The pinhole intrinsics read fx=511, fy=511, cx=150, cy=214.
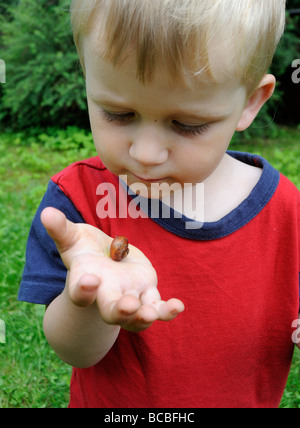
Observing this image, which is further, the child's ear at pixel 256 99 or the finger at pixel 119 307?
the child's ear at pixel 256 99

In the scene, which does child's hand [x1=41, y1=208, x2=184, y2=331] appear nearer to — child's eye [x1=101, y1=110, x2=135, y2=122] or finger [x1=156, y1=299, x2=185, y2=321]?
finger [x1=156, y1=299, x2=185, y2=321]

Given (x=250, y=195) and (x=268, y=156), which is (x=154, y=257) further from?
(x=268, y=156)

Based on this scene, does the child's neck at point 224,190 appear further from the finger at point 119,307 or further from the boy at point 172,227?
the finger at point 119,307

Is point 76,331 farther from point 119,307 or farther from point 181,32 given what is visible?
point 181,32

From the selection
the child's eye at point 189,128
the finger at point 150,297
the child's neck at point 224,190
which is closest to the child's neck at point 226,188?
the child's neck at point 224,190

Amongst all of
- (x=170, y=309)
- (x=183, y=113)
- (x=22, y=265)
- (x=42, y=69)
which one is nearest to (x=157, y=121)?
(x=183, y=113)
